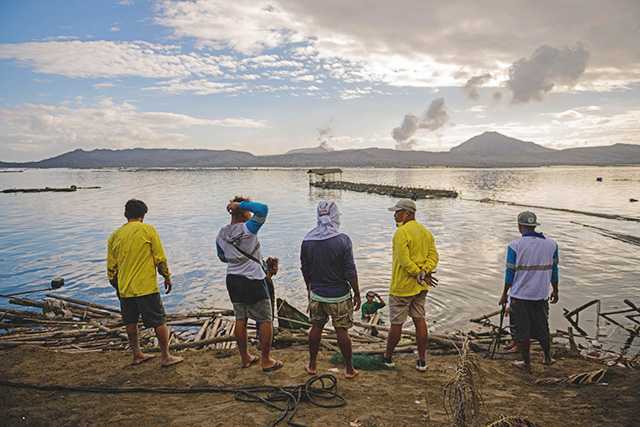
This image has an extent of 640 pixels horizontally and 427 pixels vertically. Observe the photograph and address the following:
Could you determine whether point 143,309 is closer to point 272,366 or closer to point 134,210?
point 134,210

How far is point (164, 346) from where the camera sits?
6.02 meters

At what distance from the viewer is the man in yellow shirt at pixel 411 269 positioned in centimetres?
562

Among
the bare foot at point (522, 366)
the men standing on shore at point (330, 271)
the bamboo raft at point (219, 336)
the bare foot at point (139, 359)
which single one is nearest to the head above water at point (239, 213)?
the men standing on shore at point (330, 271)

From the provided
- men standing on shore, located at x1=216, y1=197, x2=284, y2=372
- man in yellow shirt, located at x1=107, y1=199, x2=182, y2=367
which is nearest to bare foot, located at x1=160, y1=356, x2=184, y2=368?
man in yellow shirt, located at x1=107, y1=199, x2=182, y2=367

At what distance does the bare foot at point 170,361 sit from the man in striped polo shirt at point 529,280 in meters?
5.13

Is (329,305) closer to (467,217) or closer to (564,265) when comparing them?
(564,265)

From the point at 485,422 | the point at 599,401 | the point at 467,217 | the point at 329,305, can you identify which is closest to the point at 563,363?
the point at 599,401

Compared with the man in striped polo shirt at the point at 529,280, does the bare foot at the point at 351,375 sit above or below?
below

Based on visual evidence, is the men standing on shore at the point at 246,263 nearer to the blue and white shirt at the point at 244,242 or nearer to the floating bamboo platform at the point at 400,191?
the blue and white shirt at the point at 244,242

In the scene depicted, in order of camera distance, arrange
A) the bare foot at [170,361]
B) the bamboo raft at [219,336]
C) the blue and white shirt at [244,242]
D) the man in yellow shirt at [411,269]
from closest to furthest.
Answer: the blue and white shirt at [244,242], the man in yellow shirt at [411,269], the bare foot at [170,361], the bamboo raft at [219,336]

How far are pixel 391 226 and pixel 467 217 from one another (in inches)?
351

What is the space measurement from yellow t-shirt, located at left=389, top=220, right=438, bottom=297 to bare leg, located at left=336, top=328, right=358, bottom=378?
39.0 inches

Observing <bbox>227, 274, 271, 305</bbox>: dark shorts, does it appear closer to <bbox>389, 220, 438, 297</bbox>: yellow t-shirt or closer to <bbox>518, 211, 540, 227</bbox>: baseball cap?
<bbox>389, 220, 438, 297</bbox>: yellow t-shirt

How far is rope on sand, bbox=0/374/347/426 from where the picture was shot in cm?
496
